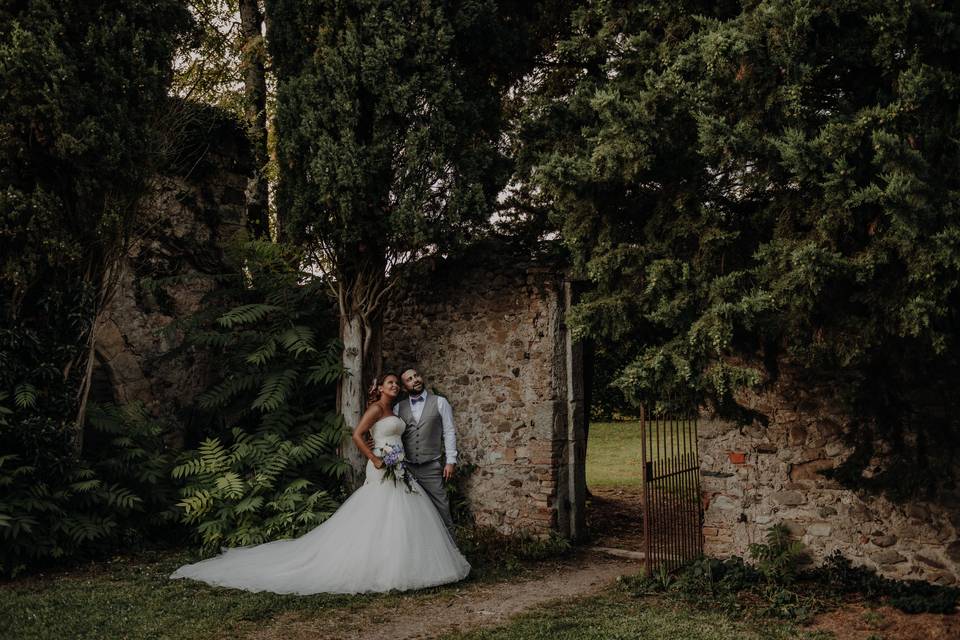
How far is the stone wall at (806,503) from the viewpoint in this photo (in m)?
6.33

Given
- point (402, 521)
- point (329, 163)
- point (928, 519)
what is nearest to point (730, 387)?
point (928, 519)

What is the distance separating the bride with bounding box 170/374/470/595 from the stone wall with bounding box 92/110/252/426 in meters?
3.62

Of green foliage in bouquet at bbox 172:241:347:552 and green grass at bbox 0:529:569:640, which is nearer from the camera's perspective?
green grass at bbox 0:529:569:640

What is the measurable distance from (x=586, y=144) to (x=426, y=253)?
2.74m

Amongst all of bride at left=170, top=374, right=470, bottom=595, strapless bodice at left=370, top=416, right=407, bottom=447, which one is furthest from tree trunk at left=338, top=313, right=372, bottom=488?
strapless bodice at left=370, top=416, right=407, bottom=447

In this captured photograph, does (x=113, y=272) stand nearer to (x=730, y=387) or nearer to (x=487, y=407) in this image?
(x=487, y=407)

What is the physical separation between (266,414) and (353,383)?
4.03 ft

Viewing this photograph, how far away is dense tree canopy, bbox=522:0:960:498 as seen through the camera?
16.1 feet

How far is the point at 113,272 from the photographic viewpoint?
8.63m

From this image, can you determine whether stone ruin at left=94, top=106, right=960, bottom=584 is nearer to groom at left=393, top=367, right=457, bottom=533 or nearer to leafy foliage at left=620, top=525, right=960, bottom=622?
leafy foliage at left=620, top=525, right=960, bottom=622

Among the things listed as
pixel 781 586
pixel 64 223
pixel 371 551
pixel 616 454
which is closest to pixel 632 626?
pixel 781 586

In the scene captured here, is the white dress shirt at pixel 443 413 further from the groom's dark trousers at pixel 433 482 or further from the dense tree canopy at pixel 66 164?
the dense tree canopy at pixel 66 164

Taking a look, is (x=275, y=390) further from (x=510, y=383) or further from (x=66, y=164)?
(x=66, y=164)

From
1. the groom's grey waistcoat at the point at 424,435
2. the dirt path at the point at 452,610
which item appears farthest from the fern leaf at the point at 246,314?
the dirt path at the point at 452,610
